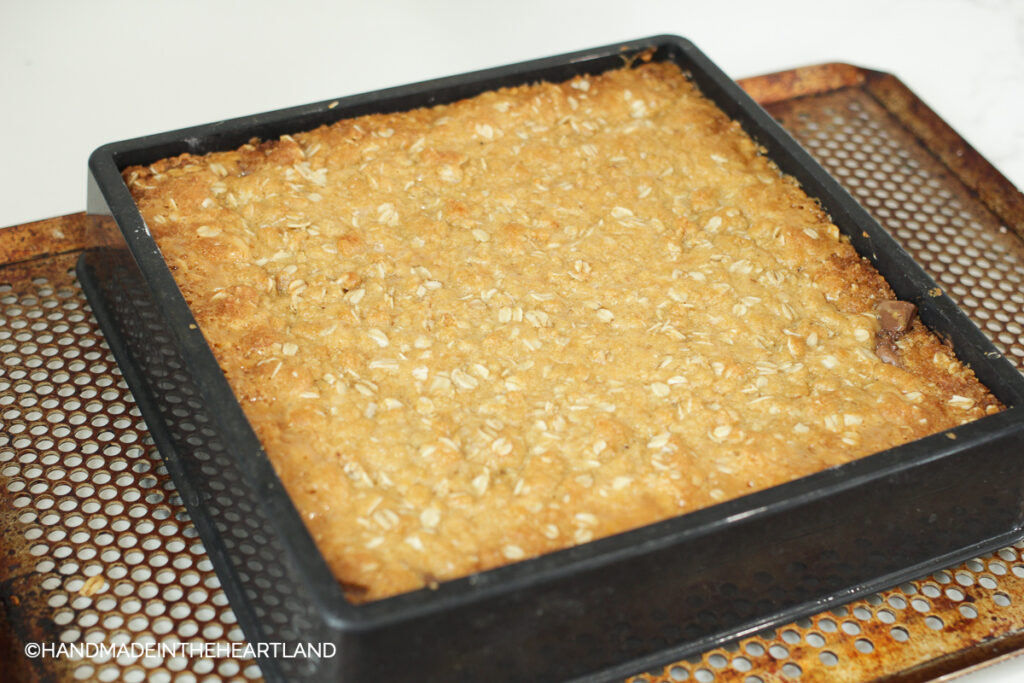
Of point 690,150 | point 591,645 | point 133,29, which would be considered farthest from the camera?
point 133,29

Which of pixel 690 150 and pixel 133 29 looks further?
pixel 133 29

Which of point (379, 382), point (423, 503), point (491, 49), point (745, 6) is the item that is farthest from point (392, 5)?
point (423, 503)

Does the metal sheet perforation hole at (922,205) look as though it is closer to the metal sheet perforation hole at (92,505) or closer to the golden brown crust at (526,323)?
the golden brown crust at (526,323)

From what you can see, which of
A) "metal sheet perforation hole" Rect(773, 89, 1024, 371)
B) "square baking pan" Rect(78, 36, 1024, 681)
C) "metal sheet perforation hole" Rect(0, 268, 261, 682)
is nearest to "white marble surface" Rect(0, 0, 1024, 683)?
"metal sheet perforation hole" Rect(773, 89, 1024, 371)

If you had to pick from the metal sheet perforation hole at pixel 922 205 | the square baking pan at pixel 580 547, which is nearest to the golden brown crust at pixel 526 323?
the square baking pan at pixel 580 547

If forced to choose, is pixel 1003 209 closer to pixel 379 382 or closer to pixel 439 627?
pixel 379 382

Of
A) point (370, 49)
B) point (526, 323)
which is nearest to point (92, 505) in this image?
point (526, 323)

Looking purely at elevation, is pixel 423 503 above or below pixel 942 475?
below

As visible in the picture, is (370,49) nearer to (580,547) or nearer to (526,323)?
(526,323)
